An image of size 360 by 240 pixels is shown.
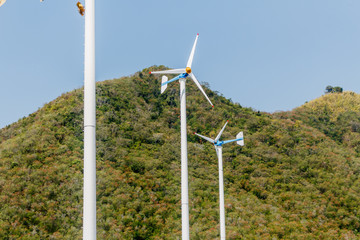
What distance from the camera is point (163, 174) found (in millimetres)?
47062

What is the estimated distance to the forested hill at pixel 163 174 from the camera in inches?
1444

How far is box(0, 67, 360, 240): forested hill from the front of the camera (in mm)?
36688

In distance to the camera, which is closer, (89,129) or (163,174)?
(89,129)

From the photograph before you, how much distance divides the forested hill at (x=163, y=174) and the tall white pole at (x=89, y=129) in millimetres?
28885

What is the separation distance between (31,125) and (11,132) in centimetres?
231

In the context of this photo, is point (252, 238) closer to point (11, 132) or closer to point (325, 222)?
point (325, 222)

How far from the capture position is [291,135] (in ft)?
207

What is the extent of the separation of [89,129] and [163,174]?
41043 mm

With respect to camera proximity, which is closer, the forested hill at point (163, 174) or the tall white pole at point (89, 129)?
the tall white pole at point (89, 129)

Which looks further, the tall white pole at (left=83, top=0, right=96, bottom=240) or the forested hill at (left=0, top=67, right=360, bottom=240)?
the forested hill at (left=0, top=67, right=360, bottom=240)

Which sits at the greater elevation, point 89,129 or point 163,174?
point 163,174

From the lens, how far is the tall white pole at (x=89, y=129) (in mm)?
6066

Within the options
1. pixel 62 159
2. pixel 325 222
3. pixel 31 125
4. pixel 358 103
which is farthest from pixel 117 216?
pixel 358 103

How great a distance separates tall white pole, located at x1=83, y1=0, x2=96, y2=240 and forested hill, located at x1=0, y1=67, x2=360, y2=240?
2889 centimetres
